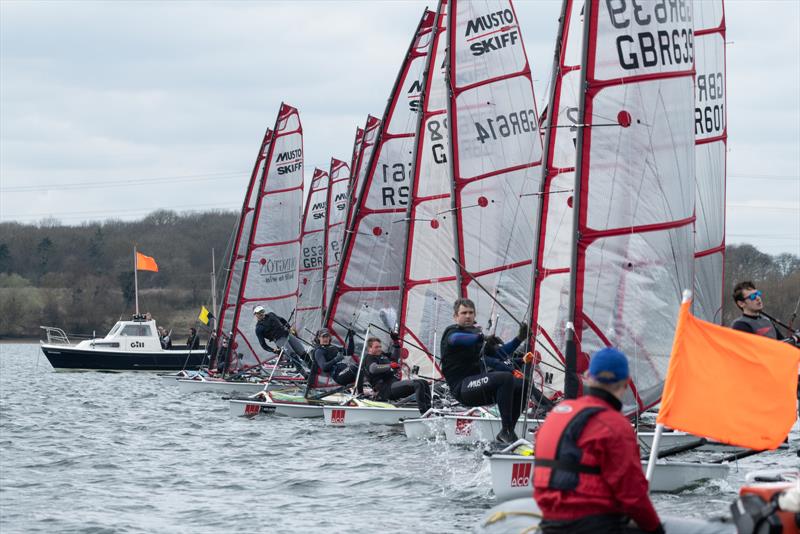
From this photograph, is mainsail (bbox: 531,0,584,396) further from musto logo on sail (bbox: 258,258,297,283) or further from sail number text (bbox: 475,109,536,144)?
musto logo on sail (bbox: 258,258,297,283)

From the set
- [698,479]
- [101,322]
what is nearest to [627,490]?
[698,479]

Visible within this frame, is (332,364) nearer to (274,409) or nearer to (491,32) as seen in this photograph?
(274,409)

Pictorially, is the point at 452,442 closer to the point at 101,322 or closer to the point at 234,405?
the point at 234,405

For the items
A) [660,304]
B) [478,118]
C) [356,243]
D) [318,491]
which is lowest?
[318,491]

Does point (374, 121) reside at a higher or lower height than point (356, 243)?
higher

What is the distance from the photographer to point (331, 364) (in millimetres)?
20906

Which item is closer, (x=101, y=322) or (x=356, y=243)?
(x=356, y=243)

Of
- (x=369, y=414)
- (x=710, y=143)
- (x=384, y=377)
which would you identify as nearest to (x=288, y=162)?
(x=384, y=377)

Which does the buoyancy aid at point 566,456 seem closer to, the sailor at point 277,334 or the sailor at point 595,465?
the sailor at point 595,465

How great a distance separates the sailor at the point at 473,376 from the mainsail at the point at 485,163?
5543mm

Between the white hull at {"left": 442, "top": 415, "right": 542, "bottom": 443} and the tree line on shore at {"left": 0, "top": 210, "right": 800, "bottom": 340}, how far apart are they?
64.9 m

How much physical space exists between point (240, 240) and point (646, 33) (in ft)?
78.3

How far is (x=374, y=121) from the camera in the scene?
106 ft

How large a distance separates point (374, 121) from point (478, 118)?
1312cm
